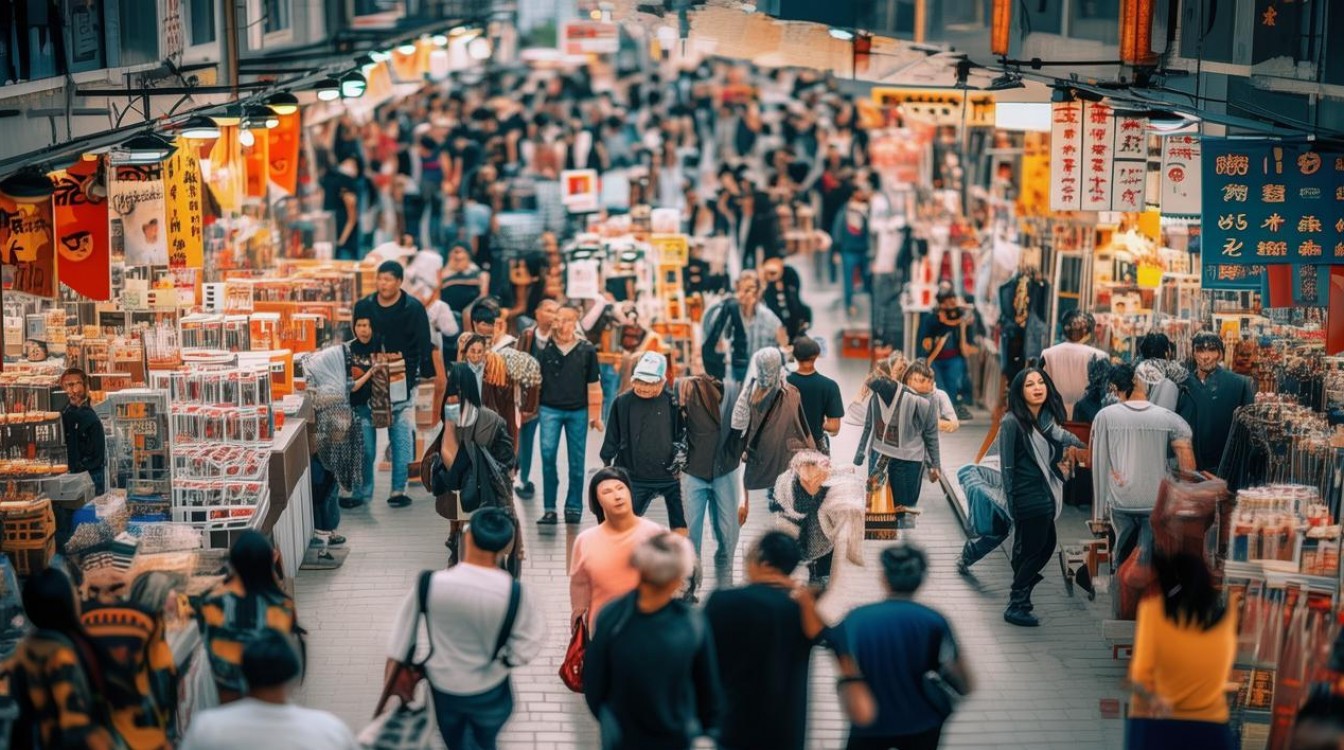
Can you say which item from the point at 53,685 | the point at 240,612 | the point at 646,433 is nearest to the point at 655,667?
the point at 240,612

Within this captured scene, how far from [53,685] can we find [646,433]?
16.9 ft

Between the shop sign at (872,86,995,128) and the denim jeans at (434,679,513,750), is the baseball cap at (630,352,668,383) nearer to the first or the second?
the denim jeans at (434,679,513,750)

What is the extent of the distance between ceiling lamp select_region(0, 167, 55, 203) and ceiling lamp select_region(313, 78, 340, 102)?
679 centimetres

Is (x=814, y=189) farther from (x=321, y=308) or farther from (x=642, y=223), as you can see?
(x=321, y=308)

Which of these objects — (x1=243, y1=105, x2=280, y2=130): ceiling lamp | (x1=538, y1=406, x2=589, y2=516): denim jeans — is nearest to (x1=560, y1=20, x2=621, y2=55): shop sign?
(x1=243, y1=105, x2=280, y2=130): ceiling lamp

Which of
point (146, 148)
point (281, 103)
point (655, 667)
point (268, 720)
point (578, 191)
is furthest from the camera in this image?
point (578, 191)

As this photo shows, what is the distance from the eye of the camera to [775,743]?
23.4ft

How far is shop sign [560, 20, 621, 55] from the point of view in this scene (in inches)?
1399

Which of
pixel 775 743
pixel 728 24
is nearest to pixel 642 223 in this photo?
pixel 728 24

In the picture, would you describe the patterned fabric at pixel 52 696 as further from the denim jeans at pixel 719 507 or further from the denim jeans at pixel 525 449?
the denim jeans at pixel 525 449

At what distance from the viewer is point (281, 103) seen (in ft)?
51.4

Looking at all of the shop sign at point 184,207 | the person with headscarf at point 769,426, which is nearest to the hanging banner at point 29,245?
the shop sign at point 184,207

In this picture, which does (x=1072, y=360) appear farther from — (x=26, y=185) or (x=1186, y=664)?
(x=26, y=185)

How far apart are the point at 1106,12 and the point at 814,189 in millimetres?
12022
